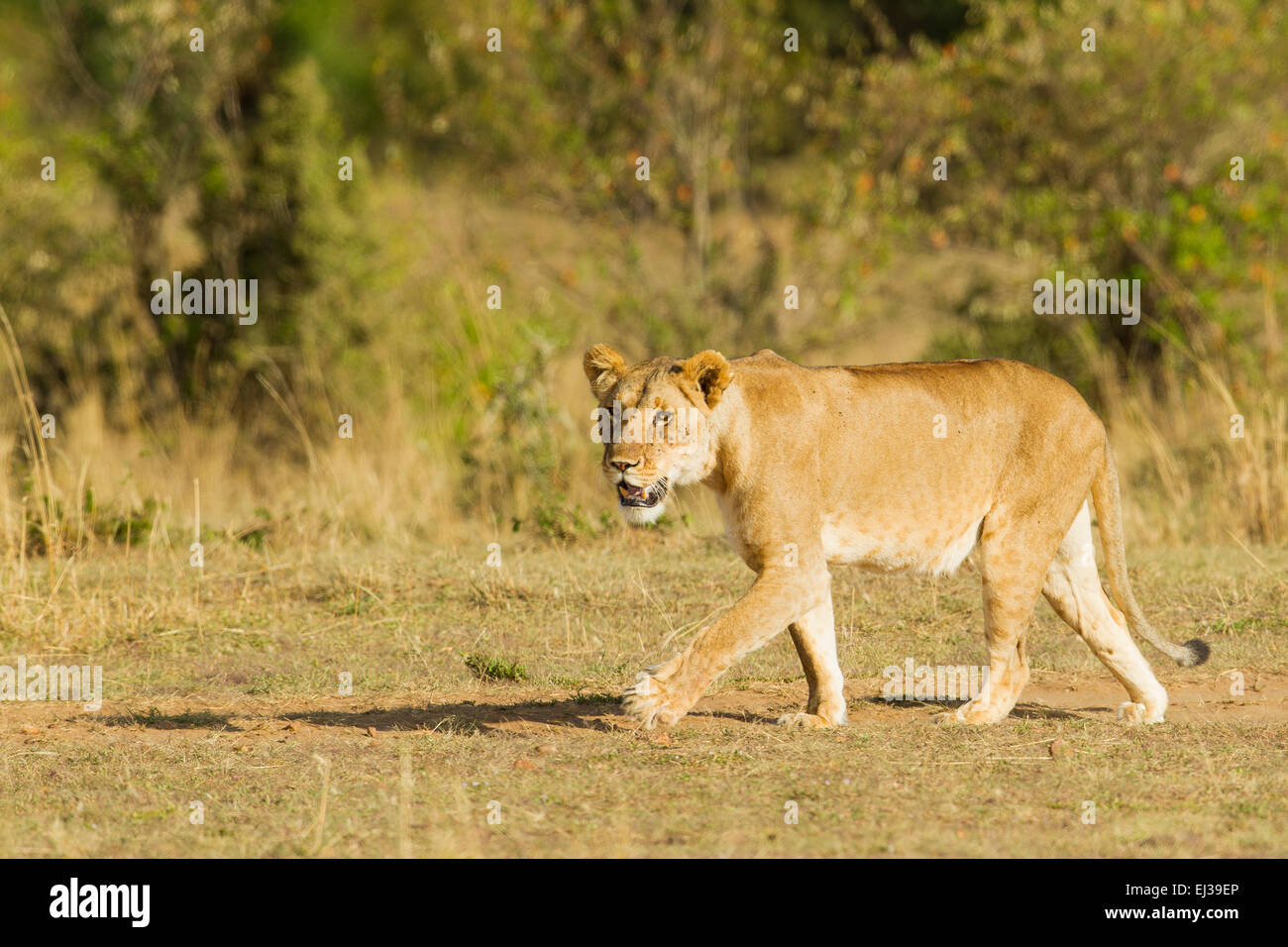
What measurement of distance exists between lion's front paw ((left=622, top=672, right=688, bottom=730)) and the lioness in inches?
0.4

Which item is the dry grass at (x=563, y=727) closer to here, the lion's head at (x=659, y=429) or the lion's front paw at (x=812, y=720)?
the lion's front paw at (x=812, y=720)

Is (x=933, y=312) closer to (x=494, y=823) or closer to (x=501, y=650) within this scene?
(x=501, y=650)

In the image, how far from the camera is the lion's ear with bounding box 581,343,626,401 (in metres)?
6.57

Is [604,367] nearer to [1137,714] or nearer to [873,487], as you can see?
[873,487]

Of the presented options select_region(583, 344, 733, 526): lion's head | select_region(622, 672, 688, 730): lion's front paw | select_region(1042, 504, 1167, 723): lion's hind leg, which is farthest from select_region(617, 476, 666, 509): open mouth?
select_region(1042, 504, 1167, 723): lion's hind leg

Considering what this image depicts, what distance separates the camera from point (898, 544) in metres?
6.71

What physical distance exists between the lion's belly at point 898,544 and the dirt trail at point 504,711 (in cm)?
71

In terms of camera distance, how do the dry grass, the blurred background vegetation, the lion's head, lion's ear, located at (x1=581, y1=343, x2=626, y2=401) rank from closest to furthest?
the dry grass → the lion's head → lion's ear, located at (x1=581, y1=343, x2=626, y2=401) → the blurred background vegetation

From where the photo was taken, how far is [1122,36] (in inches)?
653

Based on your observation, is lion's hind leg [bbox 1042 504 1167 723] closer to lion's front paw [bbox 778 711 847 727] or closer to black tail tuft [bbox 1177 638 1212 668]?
black tail tuft [bbox 1177 638 1212 668]

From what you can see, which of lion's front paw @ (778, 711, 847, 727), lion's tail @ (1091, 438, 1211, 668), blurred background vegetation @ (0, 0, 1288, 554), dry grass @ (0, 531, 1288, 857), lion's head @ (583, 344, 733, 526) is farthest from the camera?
blurred background vegetation @ (0, 0, 1288, 554)

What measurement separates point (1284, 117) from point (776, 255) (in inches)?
213

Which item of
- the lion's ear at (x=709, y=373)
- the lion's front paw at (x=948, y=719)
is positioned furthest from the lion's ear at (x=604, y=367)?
the lion's front paw at (x=948, y=719)

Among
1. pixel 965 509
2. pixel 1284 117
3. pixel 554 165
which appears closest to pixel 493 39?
pixel 554 165
